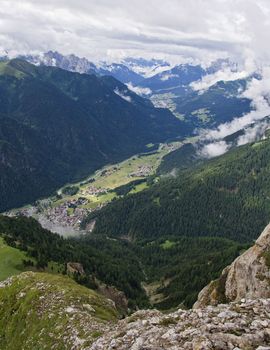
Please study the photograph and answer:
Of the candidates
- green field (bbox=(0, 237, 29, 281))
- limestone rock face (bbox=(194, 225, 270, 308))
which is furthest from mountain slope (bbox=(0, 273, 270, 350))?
green field (bbox=(0, 237, 29, 281))

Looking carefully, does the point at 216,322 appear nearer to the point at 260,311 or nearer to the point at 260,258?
the point at 260,311

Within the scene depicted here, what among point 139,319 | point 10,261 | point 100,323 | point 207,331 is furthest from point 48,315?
point 10,261

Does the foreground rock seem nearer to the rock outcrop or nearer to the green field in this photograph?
the rock outcrop

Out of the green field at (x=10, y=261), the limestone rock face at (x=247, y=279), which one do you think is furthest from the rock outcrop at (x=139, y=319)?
the green field at (x=10, y=261)

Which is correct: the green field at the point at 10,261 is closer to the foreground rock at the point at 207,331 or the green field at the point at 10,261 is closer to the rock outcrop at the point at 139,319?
the rock outcrop at the point at 139,319

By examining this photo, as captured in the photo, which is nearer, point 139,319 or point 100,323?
point 139,319

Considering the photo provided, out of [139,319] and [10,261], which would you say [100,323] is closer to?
[139,319]

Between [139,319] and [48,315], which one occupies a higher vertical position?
[139,319]
